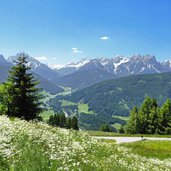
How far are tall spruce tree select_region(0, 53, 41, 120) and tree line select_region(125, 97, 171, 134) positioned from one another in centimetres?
4914

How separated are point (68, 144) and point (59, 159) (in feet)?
12.5

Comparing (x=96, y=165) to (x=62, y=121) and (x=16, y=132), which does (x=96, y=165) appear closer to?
(x=16, y=132)

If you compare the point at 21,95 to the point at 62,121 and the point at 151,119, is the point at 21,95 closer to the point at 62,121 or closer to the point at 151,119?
the point at 151,119

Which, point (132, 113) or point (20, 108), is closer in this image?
point (20, 108)

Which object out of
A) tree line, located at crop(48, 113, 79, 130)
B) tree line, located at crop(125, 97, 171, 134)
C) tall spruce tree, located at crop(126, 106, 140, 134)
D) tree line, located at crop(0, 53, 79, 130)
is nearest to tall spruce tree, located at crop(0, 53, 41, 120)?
tree line, located at crop(0, 53, 79, 130)

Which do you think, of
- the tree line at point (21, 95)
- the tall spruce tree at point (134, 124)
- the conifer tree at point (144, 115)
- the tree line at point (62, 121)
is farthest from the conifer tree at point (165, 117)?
the tree line at point (21, 95)

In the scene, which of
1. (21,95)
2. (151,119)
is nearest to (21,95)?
(21,95)

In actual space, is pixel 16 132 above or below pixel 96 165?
above

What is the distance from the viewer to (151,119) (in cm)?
9138

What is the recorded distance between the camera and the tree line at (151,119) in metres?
89.3

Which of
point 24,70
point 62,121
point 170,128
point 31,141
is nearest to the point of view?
point 31,141

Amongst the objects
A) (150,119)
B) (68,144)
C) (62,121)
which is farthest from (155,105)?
(68,144)

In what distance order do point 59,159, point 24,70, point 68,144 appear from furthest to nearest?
1. point 24,70
2. point 68,144
3. point 59,159

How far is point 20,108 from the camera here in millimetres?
43906
